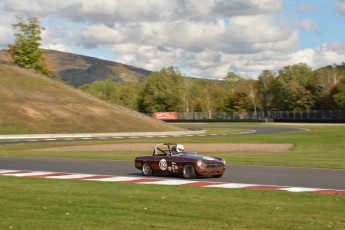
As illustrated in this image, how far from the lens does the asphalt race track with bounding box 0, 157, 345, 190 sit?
17.1 m

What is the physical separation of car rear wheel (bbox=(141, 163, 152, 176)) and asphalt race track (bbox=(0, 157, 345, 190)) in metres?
0.57

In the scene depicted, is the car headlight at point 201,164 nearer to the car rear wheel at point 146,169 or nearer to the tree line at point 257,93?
the car rear wheel at point 146,169

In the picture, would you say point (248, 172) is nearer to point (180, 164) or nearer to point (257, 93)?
point (180, 164)

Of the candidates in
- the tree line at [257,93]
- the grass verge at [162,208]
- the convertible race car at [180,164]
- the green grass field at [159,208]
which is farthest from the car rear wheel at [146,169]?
the tree line at [257,93]

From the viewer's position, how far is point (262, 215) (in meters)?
10.5

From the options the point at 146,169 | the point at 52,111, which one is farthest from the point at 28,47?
the point at 146,169

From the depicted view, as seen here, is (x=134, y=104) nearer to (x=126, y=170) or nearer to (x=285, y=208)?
(x=126, y=170)

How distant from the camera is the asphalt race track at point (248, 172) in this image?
1714 cm

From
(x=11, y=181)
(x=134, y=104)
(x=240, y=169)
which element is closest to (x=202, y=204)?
(x=11, y=181)

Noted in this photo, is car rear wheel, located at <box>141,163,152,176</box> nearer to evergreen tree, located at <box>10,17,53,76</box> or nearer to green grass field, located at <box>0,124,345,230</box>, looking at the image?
green grass field, located at <box>0,124,345,230</box>

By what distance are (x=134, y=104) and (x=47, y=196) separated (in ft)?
536

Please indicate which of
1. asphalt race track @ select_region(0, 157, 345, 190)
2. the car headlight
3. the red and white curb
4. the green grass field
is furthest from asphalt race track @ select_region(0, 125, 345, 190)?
the green grass field

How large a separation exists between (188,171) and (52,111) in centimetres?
5889

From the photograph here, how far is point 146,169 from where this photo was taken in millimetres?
20188
